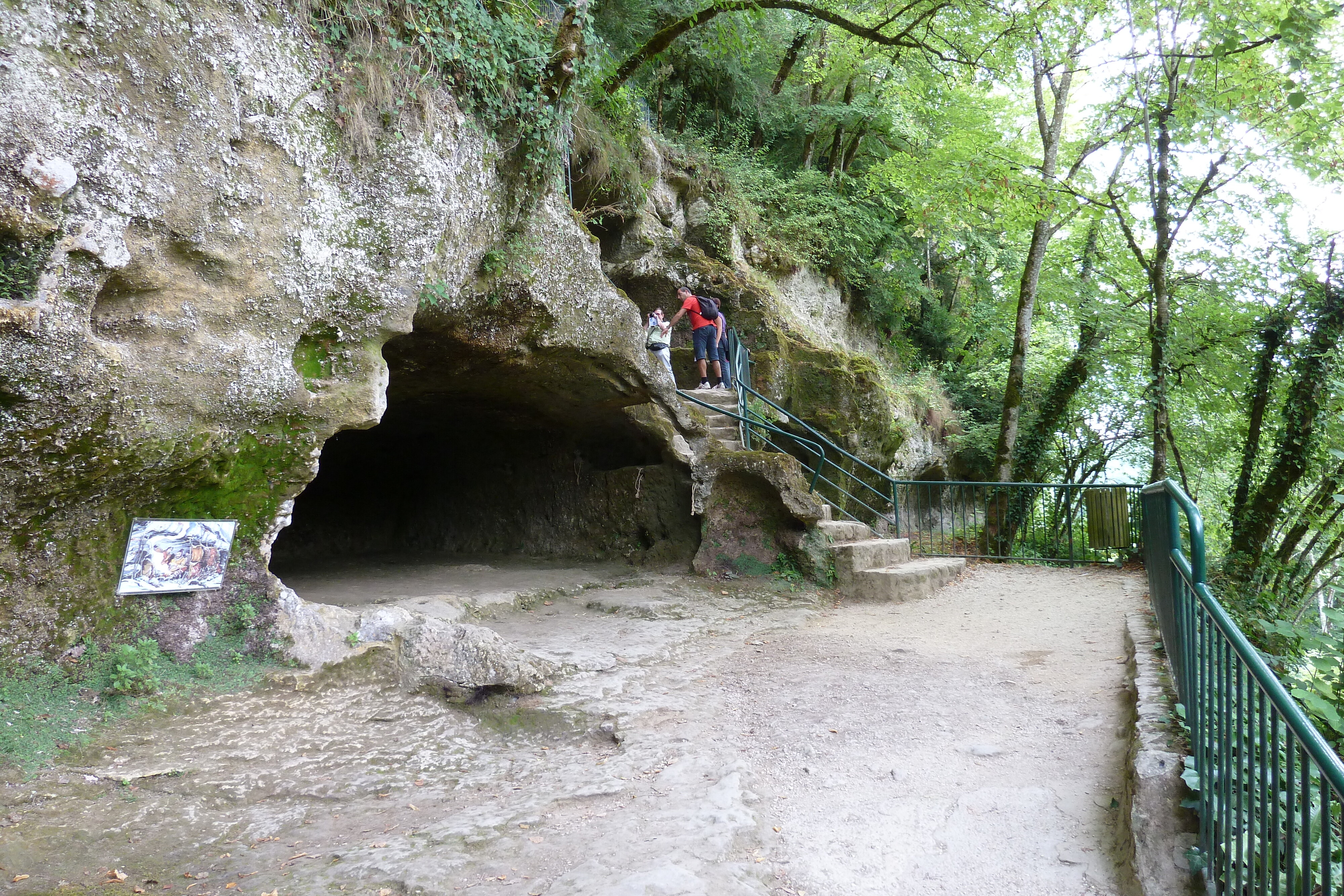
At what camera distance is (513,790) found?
3.83m

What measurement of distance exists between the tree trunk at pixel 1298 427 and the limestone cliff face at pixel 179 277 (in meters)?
10.1

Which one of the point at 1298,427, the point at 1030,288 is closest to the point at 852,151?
the point at 1030,288

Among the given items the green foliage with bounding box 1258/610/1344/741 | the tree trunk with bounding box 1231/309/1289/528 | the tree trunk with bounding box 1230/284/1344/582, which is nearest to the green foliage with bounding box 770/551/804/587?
the green foliage with bounding box 1258/610/1344/741

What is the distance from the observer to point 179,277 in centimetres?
414

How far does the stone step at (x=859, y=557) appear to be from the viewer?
27.8 feet

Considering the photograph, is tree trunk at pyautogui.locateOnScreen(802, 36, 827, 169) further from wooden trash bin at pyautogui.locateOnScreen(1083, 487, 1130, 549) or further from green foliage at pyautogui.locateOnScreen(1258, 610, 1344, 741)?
green foliage at pyautogui.locateOnScreen(1258, 610, 1344, 741)

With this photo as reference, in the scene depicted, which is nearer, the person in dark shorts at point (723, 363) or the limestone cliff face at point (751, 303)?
the person in dark shorts at point (723, 363)

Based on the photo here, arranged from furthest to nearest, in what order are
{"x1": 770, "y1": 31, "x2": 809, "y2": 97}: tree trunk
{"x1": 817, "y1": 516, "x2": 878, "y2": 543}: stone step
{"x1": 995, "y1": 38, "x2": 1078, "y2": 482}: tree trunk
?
{"x1": 770, "y1": 31, "x2": 809, "y2": 97}: tree trunk < {"x1": 995, "y1": 38, "x2": 1078, "y2": 482}: tree trunk < {"x1": 817, "y1": 516, "x2": 878, "y2": 543}: stone step

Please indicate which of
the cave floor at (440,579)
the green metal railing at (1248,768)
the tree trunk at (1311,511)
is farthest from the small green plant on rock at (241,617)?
the tree trunk at (1311,511)

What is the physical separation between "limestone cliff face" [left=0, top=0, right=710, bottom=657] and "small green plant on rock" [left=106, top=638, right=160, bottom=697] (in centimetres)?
15

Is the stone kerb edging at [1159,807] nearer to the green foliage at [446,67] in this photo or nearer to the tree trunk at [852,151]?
the green foliage at [446,67]

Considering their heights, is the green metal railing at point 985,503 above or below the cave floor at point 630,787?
above

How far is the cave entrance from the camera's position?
816cm

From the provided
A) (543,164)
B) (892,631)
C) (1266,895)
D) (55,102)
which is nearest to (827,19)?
(543,164)
